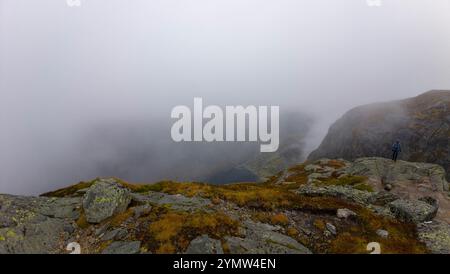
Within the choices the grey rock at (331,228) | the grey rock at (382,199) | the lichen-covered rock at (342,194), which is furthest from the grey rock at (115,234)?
the grey rock at (382,199)

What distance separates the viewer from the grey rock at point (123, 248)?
936 inches

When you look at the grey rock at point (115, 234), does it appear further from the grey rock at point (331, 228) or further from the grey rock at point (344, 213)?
the grey rock at point (344, 213)

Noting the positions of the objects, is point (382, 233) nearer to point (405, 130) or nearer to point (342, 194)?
point (342, 194)

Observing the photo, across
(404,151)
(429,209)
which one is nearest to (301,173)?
(429,209)

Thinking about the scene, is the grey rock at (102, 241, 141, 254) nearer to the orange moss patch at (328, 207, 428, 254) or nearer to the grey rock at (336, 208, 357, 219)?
the orange moss patch at (328, 207, 428, 254)

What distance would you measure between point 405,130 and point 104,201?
6542 inches

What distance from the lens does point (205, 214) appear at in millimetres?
28797

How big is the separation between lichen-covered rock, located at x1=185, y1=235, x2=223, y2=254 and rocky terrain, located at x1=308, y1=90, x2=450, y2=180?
431ft

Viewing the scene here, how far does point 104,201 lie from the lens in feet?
100

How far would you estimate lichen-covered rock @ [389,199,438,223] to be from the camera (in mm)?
32281

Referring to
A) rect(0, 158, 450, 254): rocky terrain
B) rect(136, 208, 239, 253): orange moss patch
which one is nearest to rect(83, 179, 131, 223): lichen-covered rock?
rect(0, 158, 450, 254): rocky terrain

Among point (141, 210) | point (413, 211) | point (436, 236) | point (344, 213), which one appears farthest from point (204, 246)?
point (413, 211)

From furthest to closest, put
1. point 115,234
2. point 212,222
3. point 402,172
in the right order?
point 402,172, point 212,222, point 115,234

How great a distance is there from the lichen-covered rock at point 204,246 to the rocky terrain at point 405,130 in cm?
13136
